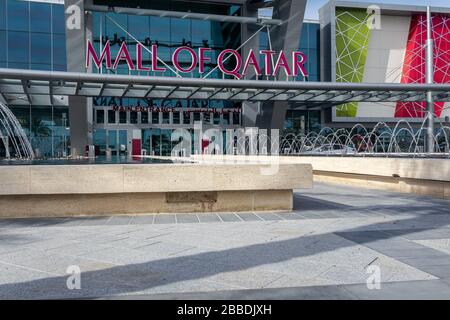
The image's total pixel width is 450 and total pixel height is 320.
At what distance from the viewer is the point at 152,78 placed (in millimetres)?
25547

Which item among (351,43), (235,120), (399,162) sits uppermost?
(351,43)

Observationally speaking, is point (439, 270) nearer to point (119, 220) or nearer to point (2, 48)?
point (119, 220)

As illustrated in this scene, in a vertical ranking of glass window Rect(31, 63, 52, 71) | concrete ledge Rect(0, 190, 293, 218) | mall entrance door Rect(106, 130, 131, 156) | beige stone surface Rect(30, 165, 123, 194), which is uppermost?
glass window Rect(31, 63, 52, 71)

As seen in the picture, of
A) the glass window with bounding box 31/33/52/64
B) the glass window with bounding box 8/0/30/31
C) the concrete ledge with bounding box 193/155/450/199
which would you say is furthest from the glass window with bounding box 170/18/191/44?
the concrete ledge with bounding box 193/155/450/199

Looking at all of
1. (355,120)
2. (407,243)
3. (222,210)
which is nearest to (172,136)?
(355,120)

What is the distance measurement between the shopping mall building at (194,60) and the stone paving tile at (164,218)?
56.6 ft

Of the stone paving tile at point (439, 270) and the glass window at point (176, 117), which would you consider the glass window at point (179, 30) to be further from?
the stone paving tile at point (439, 270)

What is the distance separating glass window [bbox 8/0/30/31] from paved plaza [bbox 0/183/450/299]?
1405 inches

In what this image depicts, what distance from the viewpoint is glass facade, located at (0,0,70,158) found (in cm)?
3847

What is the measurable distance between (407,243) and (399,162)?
26.2ft

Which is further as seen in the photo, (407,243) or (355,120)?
(355,120)

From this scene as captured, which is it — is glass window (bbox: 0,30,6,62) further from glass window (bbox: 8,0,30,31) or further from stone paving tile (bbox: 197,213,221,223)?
stone paving tile (bbox: 197,213,221,223)

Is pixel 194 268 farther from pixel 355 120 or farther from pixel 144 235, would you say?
pixel 355 120

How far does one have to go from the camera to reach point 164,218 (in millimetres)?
8891
